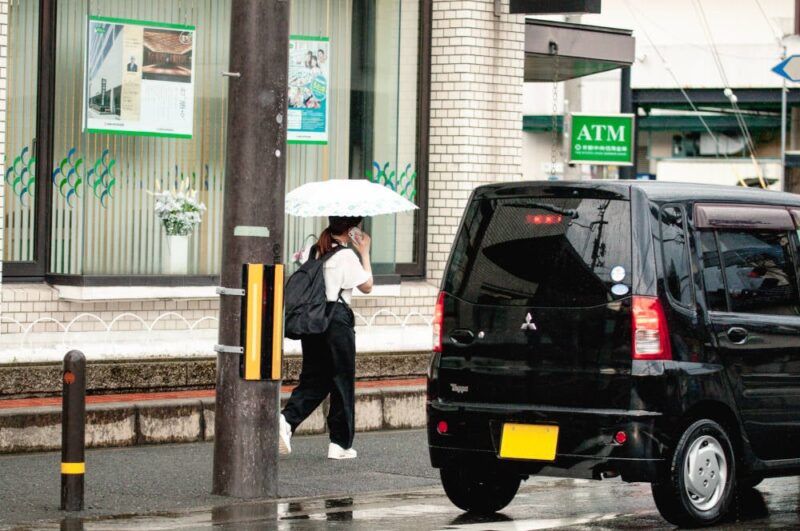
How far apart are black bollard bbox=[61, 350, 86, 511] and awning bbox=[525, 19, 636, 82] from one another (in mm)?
10005

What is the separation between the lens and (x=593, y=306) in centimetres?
859

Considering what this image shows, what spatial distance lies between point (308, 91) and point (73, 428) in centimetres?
742

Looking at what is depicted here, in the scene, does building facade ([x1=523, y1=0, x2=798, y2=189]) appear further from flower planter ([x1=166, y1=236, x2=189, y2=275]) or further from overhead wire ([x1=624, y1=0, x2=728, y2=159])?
flower planter ([x1=166, y1=236, x2=189, y2=275])

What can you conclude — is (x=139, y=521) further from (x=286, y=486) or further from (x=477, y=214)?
(x=477, y=214)

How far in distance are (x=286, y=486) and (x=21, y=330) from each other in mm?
4214

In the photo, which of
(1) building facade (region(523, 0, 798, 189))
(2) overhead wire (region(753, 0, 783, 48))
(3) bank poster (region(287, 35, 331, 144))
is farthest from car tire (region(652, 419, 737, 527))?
(2) overhead wire (region(753, 0, 783, 48))

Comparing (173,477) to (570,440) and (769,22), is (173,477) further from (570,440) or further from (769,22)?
(769,22)

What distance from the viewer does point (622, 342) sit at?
27.8 ft

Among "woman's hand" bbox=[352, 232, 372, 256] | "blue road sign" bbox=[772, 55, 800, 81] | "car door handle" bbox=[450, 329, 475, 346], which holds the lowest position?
"car door handle" bbox=[450, 329, 475, 346]

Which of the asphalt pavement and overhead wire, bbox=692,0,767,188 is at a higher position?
overhead wire, bbox=692,0,767,188

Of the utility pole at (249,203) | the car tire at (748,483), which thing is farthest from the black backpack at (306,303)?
the car tire at (748,483)

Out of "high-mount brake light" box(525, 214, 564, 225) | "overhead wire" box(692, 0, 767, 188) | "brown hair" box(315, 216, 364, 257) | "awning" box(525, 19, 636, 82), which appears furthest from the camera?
"overhead wire" box(692, 0, 767, 188)

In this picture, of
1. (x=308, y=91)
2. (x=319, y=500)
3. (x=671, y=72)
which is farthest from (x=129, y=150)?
(x=671, y=72)

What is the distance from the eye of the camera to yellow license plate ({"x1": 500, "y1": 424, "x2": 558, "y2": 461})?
861 cm
